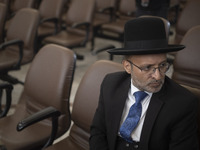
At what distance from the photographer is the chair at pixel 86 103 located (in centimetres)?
174

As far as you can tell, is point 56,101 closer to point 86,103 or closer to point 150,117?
point 86,103

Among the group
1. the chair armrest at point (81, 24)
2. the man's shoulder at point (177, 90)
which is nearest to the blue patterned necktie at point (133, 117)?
the man's shoulder at point (177, 90)

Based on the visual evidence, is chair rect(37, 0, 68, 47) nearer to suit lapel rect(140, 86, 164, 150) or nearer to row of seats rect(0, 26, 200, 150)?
row of seats rect(0, 26, 200, 150)

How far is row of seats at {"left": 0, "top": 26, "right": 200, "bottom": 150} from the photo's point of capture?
68.8 inches

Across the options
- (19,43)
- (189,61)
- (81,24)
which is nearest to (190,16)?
(189,61)

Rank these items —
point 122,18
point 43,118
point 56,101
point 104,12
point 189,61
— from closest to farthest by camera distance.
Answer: point 43,118 < point 56,101 < point 189,61 < point 122,18 < point 104,12

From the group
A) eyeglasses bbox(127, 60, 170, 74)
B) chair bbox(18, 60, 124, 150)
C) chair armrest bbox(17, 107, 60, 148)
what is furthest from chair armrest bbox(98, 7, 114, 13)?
eyeglasses bbox(127, 60, 170, 74)

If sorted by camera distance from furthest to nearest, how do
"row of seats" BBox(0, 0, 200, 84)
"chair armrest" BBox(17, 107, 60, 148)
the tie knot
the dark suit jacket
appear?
"row of seats" BBox(0, 0, 200, 84) → "chair armrest" BBox(17, 107, 60, 148) → the tie knot → the dark suit jacket

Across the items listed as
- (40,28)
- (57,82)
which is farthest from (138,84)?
(40,28)

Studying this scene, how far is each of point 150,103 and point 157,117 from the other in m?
0.07

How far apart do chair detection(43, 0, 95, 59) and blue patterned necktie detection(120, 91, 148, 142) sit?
2.43 meters

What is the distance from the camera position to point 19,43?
3117 millimetres

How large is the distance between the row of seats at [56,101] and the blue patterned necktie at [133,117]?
346mm

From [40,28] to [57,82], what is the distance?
263cm
